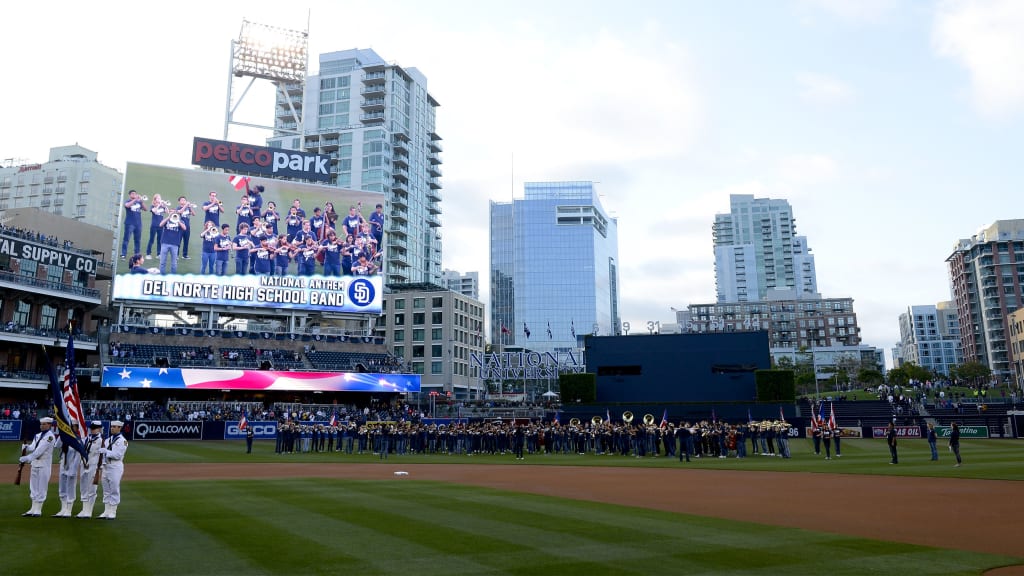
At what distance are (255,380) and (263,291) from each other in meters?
9.88

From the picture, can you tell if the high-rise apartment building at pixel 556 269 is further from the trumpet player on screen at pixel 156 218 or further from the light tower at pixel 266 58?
the trumpet player on screen at pixel 156 218

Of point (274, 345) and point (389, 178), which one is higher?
point (389, 178)

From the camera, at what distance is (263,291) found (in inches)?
2945

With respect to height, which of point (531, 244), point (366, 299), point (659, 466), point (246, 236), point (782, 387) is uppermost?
point (531, 244)

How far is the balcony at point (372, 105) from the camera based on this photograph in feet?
447

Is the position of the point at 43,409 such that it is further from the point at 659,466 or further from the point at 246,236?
the point at 659,466

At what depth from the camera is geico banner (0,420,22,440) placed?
163 ft

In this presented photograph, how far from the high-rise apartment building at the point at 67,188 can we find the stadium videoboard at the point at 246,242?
7600 cm

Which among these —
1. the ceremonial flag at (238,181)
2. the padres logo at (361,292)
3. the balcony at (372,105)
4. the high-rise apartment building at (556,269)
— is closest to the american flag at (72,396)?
the padres logo at (361,292)

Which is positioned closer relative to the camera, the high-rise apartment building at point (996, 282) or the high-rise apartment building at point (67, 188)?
the high-rise apartment building at point (67, 188)

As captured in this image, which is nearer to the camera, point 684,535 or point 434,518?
point 684,535

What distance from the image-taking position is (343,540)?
12.9 m

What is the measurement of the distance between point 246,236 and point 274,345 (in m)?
12.2

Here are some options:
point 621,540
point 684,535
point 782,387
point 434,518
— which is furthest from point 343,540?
point 782,387
